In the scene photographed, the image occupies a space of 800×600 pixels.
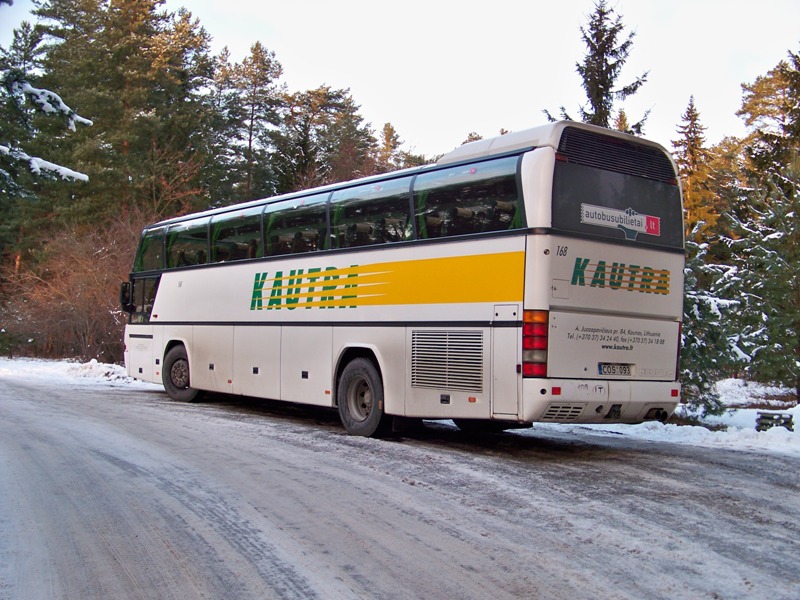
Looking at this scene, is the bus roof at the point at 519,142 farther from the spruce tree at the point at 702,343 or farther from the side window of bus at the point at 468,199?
the spruce tree at the point at 702,343

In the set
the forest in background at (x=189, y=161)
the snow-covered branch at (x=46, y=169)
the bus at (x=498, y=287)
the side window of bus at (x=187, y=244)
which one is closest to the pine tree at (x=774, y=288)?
the forest in background at (x=189, y=161)

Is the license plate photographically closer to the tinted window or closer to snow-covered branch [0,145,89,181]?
the tinted window

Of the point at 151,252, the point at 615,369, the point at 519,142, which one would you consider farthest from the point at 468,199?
the point at 151,252

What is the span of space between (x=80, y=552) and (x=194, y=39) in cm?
4034

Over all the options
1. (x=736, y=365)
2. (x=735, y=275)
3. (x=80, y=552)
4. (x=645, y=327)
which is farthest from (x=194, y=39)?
(x=80, y=552)

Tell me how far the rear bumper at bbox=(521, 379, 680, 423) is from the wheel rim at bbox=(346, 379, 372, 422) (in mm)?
3066

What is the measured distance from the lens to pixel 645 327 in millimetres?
9789

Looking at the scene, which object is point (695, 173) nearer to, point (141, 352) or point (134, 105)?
point (134, 105)

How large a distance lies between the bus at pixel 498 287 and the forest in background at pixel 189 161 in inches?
264

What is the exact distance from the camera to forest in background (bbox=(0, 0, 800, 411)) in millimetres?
20469

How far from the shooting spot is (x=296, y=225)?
1299 cm

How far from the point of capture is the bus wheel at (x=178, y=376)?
16203mm

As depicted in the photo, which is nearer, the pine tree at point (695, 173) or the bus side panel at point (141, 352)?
the bus side panel at point (141, 352)

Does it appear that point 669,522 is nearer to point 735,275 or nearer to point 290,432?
point 290,432
